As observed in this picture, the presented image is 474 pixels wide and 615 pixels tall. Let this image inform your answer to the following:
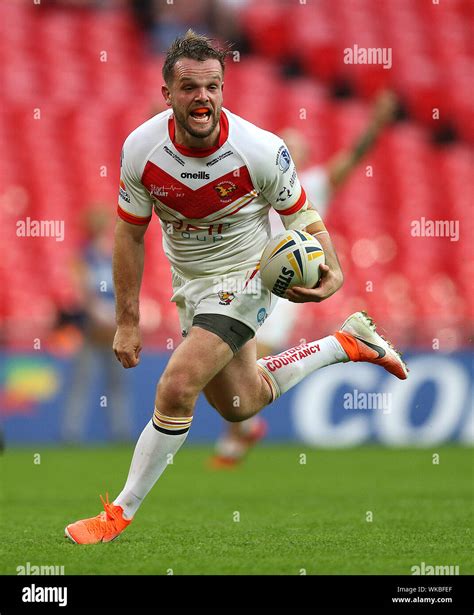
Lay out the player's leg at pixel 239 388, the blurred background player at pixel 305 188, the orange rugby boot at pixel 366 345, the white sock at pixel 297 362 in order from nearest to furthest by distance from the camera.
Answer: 1. the player's leg at pixel 239 388
2. the white sock at pixel 297 362
3. the orange rugby boot at pixel 366 345
4. the blurred background player at pixel 305 188

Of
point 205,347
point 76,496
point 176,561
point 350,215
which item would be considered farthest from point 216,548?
point 350,215

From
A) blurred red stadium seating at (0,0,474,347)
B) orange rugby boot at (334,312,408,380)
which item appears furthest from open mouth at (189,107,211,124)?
blurred red stadium seating at (0,0,474,347)

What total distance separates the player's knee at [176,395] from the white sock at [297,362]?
0.82 metres

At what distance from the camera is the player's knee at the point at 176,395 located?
543 cm

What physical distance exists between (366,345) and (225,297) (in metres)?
1.09

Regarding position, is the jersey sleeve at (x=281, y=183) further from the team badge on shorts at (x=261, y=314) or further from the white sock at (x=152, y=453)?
the white sock at (x=152, y=453)

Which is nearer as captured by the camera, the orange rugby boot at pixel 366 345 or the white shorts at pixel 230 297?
the white shorts at pixel 230 297

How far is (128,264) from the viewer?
575 cm

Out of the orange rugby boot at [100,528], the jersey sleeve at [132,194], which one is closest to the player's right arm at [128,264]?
the jersey sleeve at [132,194]

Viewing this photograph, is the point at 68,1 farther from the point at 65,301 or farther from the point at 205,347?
the point at 205,347

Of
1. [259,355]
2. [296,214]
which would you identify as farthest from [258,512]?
[259,355]

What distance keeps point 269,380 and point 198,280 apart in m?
0.71

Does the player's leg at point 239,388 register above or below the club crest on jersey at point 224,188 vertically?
below

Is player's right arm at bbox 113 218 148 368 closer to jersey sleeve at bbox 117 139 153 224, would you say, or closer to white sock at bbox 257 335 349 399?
jersey sleeve at bbox 117 139 153 224
